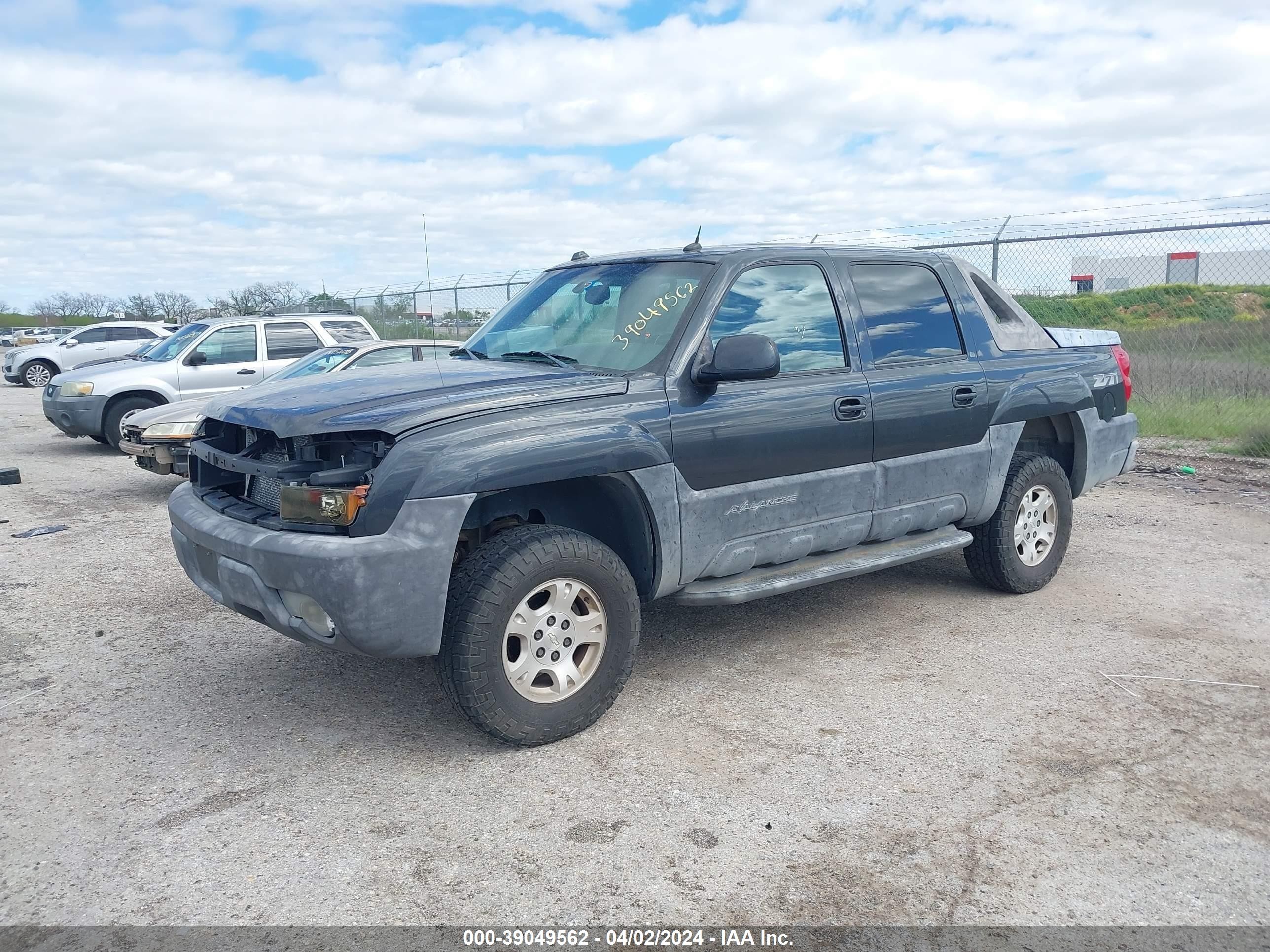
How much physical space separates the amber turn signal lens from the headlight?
18.6 ft

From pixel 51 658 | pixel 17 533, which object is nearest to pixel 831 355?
pixel 51 658

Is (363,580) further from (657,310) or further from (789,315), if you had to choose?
(789,315)

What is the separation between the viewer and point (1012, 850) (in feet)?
10.6

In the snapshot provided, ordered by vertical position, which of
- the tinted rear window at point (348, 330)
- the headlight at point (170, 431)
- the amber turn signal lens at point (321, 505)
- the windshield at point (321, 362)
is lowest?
the headlight at point (170, 431)

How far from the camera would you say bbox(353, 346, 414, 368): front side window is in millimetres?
10135

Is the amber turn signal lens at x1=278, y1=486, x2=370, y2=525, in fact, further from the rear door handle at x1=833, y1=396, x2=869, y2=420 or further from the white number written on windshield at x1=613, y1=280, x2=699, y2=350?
the rear door handle at x1=833, y1=396, x2=869, y2=420

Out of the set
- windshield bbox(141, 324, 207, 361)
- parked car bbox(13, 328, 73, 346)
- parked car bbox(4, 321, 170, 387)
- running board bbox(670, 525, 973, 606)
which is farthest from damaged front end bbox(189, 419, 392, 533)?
parked car bbox(13, 328, 73, 346)

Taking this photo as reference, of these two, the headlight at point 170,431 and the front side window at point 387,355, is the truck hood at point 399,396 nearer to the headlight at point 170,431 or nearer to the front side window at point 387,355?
the headlight at point 170,431

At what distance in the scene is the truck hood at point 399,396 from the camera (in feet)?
12.2

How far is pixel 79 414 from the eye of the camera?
473 inches

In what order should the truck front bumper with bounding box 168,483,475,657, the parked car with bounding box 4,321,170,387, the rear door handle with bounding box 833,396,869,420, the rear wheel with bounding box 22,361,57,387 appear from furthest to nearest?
the rear wheel with bounding box 22,361,57,387 < the parked car with bounding box 4,321,170,387 < the rear door handle with bounding box 833,396,869,420 < the truck front bumper with bounding box 168,483,475,657

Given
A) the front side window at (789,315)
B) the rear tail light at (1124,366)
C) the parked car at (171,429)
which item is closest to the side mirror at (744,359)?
the front side window at (789,315)

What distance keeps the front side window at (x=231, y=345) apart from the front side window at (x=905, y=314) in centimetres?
923

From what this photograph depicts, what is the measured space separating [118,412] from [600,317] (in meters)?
9.32
